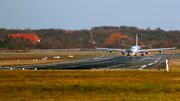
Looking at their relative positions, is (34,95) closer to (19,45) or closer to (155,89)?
(155,89)

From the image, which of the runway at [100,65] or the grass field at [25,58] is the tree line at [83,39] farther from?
the runway at [100,65]

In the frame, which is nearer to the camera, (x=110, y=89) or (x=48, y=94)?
(x=48, y=94)

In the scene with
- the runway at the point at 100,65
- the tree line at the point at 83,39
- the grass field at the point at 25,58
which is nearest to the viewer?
the runway at the point at 100,65

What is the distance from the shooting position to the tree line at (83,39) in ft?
411

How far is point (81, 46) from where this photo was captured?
13800 cm

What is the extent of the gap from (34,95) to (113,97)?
3.99 metres

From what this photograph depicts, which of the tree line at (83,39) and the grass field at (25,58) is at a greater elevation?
the tree line at (83,39)

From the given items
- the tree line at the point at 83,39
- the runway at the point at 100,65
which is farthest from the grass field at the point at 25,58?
the tree line at the point at 83,39

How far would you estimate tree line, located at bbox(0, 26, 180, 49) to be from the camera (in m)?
125

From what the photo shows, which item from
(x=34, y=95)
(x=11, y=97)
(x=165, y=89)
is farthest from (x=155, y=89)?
(x=11, y=97)

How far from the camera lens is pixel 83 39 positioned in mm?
174000

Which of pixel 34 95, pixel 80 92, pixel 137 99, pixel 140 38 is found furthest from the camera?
pixel 140 38

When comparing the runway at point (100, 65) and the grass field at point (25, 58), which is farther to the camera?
the grass field at point (25, 58)

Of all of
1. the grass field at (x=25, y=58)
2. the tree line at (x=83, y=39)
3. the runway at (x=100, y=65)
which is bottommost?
the runway at (x=100, y=65)
